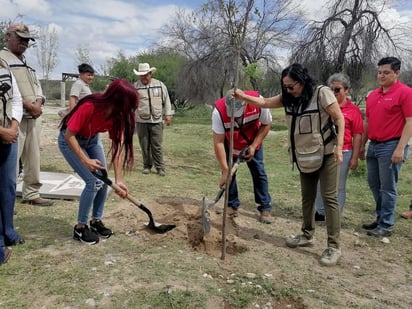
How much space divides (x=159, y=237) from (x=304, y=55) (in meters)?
13.2

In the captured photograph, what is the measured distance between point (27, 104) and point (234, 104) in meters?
2.21

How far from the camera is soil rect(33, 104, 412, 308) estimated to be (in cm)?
294

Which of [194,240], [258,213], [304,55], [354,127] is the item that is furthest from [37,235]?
[304,55]

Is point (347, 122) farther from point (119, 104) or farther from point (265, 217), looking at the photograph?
point (119, 104)

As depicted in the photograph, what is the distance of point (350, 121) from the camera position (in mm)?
4180

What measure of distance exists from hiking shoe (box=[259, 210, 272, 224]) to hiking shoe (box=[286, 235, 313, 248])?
655 mm

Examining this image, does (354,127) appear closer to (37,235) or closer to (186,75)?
(37,235)

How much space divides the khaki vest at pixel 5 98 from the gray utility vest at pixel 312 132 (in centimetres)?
226

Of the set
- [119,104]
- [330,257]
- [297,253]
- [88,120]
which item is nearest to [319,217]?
[297,253]

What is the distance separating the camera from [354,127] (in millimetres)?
4203

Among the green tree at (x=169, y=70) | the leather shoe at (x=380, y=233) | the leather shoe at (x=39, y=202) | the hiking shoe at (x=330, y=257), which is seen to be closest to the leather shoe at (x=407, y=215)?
the leather shoe at (x=380, y=233)

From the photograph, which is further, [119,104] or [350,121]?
[350,121]

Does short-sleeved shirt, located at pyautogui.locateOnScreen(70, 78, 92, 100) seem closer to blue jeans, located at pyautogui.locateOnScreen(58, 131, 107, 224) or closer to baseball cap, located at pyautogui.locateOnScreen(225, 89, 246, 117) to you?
blue jeans, located at pyautogui.locateOnScreen(58, 131, 107, 224)

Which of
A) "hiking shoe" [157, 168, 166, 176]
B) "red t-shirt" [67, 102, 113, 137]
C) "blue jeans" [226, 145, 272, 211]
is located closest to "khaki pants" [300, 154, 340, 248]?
"blue jeans" [226, 145, 272, 211]
